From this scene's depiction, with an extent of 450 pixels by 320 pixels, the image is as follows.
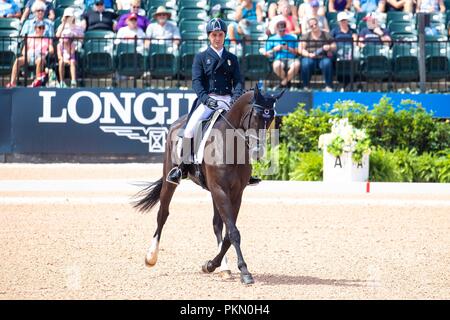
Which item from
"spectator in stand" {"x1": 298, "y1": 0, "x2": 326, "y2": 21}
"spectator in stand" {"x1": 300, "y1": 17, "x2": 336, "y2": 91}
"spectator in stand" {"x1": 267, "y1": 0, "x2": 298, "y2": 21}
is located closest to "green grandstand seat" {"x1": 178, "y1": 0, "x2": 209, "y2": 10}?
"spectator in stand" {"x1": 267, "y1": 0, "x2": 298, "y2": 21}

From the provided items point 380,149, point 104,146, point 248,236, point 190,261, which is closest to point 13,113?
point 104,146

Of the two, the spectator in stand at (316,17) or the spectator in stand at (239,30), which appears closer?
the spectator in stand at (239,30)

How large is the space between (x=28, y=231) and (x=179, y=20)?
30.7ft

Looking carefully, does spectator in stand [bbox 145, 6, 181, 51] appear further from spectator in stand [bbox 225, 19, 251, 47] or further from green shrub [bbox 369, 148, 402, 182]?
green shrub [bbox 369, 148, 402, 182]

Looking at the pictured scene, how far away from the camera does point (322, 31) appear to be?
1955 cm

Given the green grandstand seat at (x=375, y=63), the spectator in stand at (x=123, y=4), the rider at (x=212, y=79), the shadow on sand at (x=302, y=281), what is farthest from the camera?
the spectator in stand at (x=123, y=4)

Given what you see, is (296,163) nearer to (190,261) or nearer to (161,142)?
(161,142)

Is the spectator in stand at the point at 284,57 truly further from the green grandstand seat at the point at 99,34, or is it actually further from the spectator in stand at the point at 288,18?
the green grandstand seat at the point at 99,34

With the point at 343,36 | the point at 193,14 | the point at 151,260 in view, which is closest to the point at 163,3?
the point at 193,14

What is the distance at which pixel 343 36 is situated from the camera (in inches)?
773

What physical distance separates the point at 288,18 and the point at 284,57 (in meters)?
1.00

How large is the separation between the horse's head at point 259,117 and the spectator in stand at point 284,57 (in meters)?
10.1

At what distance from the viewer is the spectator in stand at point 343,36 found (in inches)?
757

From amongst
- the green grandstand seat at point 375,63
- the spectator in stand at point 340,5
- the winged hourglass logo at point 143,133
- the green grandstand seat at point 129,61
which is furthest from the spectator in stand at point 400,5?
the winged hourglass logo at point 143,133
